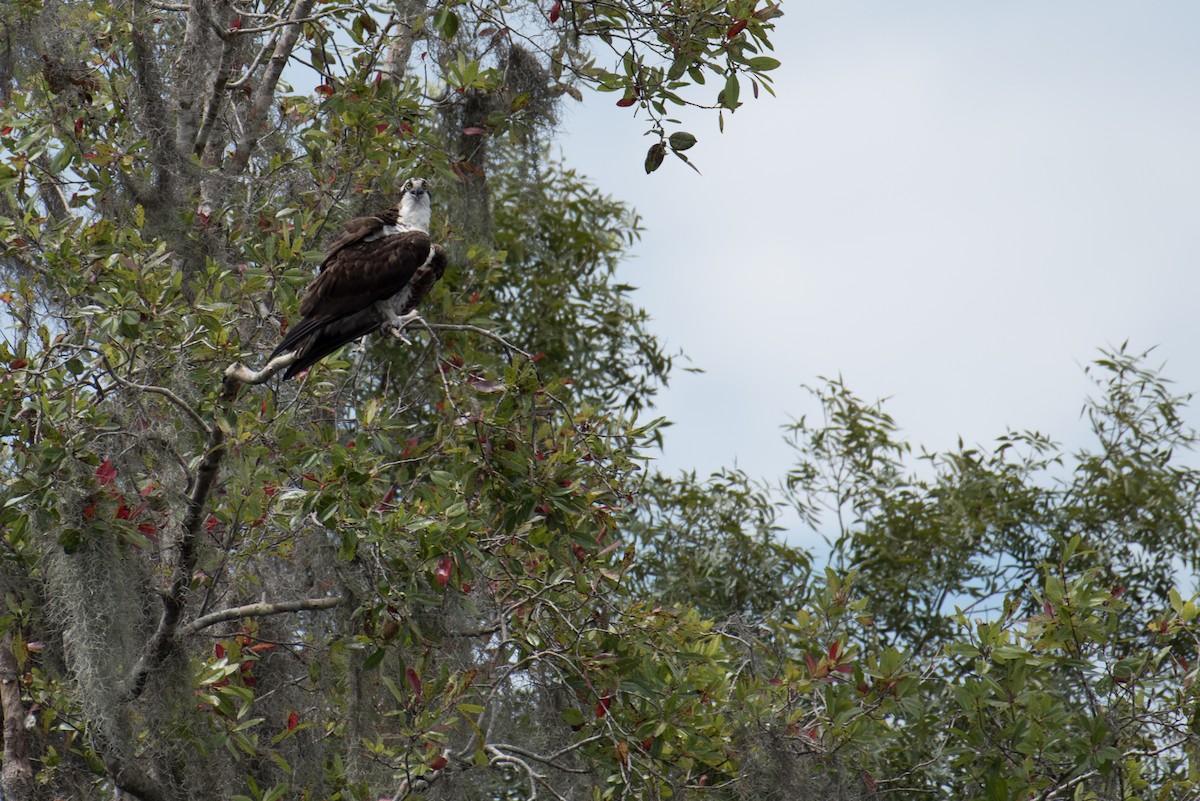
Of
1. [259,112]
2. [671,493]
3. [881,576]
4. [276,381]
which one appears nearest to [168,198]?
[259,112]

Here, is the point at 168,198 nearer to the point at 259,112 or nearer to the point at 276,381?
the point at 259,112

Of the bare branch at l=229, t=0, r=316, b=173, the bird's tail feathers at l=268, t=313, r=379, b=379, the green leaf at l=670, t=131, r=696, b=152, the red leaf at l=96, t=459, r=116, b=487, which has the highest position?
the bare branch at l=229, t=0, r=316, b=173

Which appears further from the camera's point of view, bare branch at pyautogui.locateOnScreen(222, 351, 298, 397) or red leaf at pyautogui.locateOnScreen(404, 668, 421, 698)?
bare branch at pyautogui.locateOnScreen(222, 351, 298, 397)

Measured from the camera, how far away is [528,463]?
4699 mm

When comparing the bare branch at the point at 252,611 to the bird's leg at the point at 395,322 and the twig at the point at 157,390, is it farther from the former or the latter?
the bird's leg at the point at 395,322

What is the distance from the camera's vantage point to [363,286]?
527 centimetres

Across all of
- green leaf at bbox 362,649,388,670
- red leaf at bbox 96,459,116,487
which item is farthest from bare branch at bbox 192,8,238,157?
green leaf at bbox 362,649,388,670

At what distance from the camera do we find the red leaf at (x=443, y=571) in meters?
4.51

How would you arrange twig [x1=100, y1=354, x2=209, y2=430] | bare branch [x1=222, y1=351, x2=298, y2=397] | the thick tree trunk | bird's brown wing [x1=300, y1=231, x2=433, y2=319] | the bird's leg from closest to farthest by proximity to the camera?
twig [x1=100, y1=354, x2=209, y2=430], bare branch [x1=222, y1=351, x2=298, y2=397], the bird's leg, bird's brown wing [x1=300, y1=231, x2=433, y2=319], the thick tree trunk

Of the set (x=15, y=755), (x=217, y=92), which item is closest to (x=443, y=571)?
(x=15, y=755)

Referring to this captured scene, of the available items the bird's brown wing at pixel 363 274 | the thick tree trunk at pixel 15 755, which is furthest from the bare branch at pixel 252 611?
the thick tree trunk at pixel 15 755

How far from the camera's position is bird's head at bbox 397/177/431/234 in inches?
235

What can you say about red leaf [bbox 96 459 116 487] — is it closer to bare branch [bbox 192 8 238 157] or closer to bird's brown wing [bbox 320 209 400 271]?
bird's brown wing [bbox 320 209 400 271]

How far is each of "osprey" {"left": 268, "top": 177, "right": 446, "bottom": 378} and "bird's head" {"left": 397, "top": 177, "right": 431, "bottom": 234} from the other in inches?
2.0
